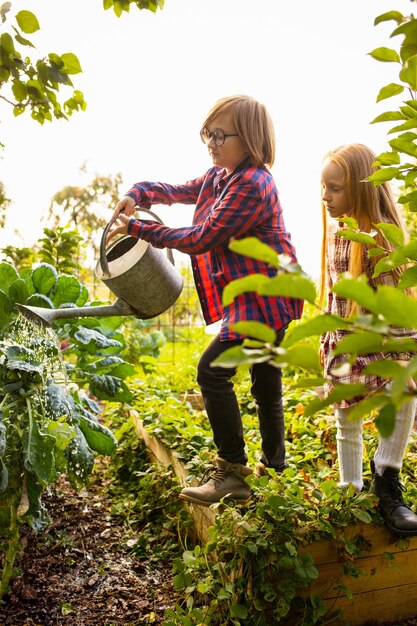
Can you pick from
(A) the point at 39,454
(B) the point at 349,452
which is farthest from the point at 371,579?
(A) the point at 39,454

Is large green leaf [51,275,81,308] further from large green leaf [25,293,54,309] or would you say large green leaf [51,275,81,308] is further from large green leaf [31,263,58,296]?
large green leaf [25,293,54,309]

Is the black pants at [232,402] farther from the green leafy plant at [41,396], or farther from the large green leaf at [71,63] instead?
the large green leaf at [71,63]

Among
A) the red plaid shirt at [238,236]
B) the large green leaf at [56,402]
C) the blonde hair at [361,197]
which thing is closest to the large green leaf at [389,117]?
the red plaid shirt at [238,236]

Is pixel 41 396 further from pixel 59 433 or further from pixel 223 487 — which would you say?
pixel 223 487

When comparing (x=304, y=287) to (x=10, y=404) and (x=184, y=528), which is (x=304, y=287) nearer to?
(x=10, y=404)

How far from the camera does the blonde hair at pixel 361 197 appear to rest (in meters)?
1.79

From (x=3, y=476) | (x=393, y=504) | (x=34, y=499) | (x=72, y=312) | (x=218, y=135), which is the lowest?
(x=393, y=504)

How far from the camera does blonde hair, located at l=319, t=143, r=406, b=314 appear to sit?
1.79 m

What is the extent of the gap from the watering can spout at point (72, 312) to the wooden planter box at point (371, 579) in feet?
2.84

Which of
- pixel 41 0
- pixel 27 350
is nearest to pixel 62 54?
pixel 41 0

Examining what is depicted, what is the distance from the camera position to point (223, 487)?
1.81m

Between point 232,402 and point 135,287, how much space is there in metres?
0.47

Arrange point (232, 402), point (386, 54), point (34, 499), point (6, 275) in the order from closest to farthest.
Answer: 1. point (386, 54)
2. point (34, 499)
3. point (232, 402)
4. point (6, 275)

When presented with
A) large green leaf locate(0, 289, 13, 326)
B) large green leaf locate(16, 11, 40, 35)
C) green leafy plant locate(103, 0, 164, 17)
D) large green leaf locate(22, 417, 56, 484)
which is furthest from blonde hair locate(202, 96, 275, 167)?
large green leaf locate(22, 417, 56, 484)
